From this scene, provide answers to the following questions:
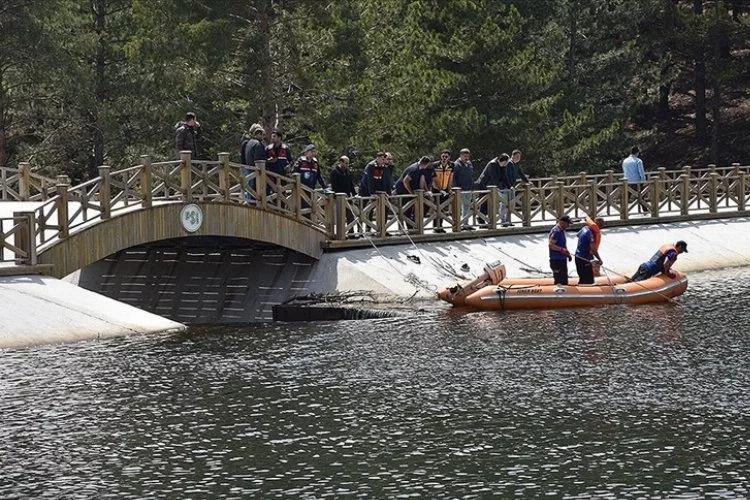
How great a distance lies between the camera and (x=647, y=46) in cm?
6316

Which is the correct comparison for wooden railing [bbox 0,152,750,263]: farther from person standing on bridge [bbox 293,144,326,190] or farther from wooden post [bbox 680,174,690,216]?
person standing on bridge [bbox 293,144,326,190]

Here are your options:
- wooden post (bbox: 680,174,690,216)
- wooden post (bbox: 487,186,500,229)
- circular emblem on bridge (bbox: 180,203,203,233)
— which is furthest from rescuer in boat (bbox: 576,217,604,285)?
wooden post (bbox: 680,174,690,216)

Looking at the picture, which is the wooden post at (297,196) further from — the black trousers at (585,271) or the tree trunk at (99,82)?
the tree trunk at (99,82)

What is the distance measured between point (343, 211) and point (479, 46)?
752 inches

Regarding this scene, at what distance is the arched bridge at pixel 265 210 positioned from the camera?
96.5 feet

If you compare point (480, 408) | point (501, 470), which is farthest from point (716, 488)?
point (480, 408)

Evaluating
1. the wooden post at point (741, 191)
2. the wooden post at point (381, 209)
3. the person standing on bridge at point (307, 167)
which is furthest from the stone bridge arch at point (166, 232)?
the wooden post at point (741, 191)

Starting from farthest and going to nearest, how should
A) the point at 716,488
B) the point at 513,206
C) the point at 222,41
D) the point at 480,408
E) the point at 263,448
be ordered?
the point at 222,41
the point at 513,206
the point at 480,408
the point at 263,448
the point at 716,488

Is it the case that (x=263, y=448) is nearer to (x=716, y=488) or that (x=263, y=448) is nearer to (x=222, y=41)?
(x=716, y=488)

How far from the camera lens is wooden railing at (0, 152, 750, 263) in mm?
29781

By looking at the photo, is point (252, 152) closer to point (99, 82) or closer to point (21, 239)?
point (21, 239)

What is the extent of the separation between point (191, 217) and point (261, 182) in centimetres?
211

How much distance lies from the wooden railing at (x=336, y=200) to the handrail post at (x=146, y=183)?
0.06 feet

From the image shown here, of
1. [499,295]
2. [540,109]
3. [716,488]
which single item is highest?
[540,109]
